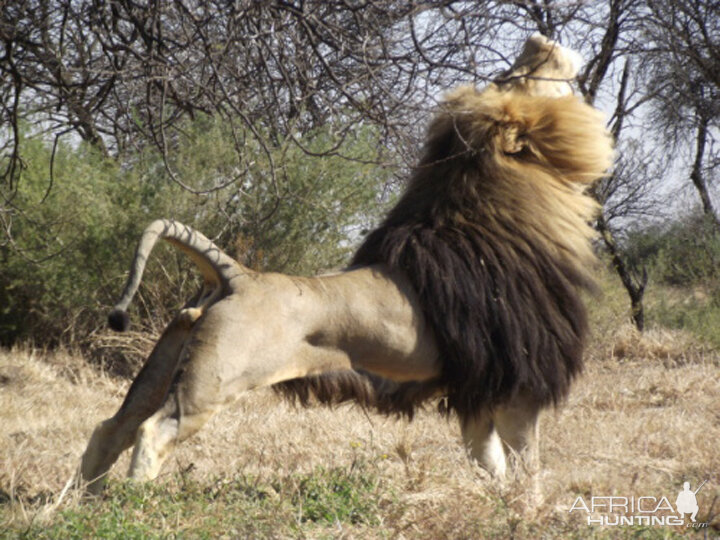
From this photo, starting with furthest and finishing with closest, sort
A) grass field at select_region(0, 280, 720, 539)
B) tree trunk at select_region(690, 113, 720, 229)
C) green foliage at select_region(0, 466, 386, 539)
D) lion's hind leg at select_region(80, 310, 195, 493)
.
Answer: tree trunk at select_region(690, 113, 720, 229), lion's hind leg at select_region(80, 310, 195, 493), grass field at select_region(0, 280, 720, 539), green foliage at select_region(0, 466, 386, 539)

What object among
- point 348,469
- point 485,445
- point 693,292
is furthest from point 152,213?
point 693,292

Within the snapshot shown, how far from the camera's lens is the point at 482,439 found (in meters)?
4.08

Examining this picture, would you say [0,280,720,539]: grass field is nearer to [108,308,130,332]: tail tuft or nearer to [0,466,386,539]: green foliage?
[0,466,386,539]: green foliage

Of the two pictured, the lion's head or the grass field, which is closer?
the grass field

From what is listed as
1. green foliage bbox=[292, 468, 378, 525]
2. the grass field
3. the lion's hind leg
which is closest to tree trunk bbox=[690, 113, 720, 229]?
the grass field

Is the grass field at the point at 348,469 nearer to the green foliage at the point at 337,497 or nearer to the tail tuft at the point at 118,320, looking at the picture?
Answer: the green foliage at the point at 337,497

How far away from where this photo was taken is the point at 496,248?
3934mm

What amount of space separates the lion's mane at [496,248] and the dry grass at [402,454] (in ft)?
1.29

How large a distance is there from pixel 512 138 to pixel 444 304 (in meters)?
0.93

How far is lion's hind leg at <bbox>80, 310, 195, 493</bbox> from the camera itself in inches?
138

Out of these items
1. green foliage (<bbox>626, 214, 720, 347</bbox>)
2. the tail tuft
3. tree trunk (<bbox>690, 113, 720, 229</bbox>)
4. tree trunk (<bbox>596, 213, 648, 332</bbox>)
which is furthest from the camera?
tree trunk (<bbox>690, 113, 720, 229</bbox>)

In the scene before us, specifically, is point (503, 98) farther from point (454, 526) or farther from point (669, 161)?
point (669, 161)

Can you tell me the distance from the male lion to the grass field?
0.87 feet

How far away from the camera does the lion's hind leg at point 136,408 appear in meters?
3.51
